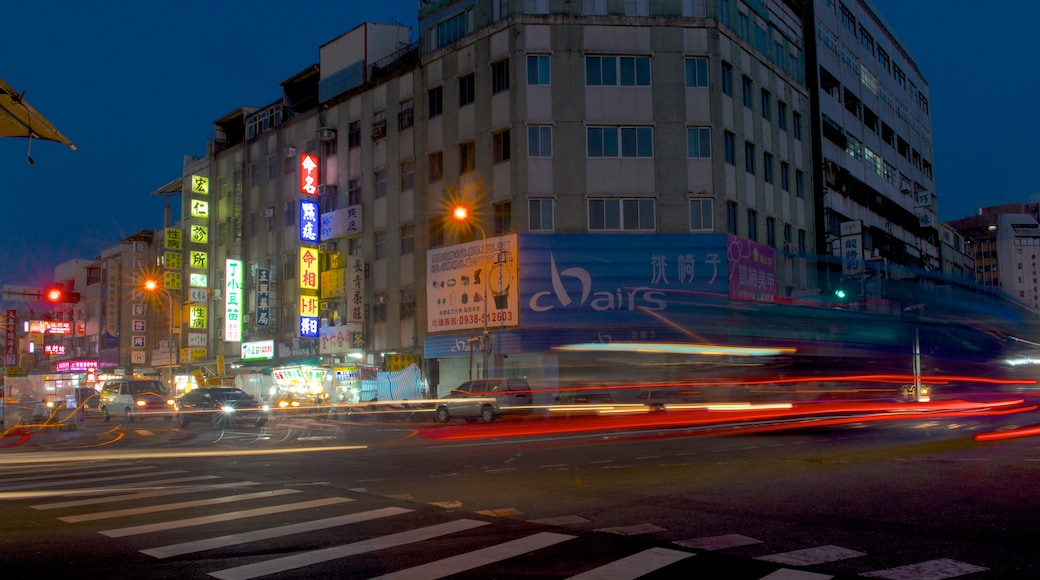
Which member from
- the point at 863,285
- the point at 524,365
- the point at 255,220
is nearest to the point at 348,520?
the point at 863,285

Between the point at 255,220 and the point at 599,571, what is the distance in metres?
50.1

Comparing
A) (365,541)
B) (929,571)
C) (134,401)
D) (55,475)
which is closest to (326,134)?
(134,401)

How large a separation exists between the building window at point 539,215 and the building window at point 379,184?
10179mm

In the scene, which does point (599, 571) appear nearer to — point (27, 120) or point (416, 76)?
point (27, 120)

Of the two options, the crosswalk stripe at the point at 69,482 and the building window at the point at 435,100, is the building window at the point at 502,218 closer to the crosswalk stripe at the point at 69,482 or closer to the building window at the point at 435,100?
the building window at the point at 435,100

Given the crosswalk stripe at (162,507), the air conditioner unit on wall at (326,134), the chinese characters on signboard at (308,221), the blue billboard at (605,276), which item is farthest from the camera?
the air conditioner unit on wall at (326,134)

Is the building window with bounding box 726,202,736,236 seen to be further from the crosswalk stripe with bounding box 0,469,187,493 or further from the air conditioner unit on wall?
the crosswalk stripe with bounding box 0,469,187,493

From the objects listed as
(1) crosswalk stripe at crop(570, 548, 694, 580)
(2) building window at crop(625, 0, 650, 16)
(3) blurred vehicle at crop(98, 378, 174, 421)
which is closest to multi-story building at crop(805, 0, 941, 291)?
(2) building window at crop(625, 0, 650, 16)

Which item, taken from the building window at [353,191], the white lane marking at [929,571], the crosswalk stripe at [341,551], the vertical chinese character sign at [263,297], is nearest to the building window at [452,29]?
the building window at [353,191]

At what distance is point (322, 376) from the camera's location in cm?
3975

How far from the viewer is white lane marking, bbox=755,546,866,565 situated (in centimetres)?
753

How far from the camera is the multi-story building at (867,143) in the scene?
157 ft

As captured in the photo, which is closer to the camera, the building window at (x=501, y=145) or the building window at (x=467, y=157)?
the building window at (x=501, y=145)

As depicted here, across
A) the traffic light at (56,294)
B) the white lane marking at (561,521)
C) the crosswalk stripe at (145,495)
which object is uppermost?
the traffic light at (56,294)
